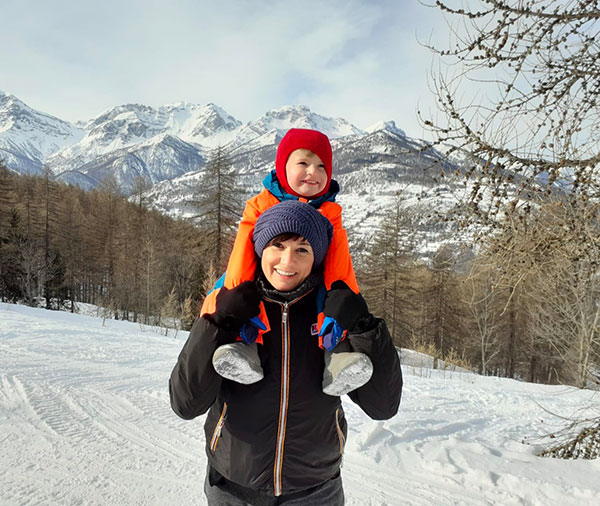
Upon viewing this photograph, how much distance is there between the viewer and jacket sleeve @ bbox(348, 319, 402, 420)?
143 cm

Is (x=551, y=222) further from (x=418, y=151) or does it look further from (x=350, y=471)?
(x=350, y=471)

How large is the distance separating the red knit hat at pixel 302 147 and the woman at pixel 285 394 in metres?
0.74

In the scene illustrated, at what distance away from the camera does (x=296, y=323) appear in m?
1.59

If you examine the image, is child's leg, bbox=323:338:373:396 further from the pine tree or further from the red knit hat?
the pine tree

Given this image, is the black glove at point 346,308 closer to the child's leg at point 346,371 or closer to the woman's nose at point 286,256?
the child's leg at point 346,371

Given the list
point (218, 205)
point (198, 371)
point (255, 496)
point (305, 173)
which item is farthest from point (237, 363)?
point (218, 205)

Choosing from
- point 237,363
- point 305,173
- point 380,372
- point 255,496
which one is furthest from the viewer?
point 305,173

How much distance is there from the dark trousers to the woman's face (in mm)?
896

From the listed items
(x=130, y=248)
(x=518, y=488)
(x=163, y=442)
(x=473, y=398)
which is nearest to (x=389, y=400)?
(x=518, y=488)

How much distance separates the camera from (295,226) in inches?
59.7

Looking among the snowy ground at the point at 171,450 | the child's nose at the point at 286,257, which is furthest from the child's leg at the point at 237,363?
the snowy ground at the point at 171,450

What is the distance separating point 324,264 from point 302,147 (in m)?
0.91

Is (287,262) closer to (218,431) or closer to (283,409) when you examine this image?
(283,409)

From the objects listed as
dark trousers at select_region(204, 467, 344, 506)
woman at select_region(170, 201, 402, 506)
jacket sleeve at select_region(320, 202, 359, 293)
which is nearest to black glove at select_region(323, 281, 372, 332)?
woman at select_region(170, 201, 402, 506)
